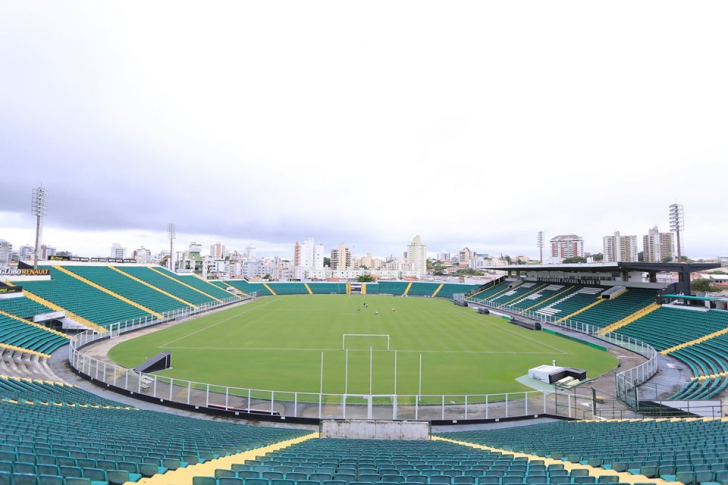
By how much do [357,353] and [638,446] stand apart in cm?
1932

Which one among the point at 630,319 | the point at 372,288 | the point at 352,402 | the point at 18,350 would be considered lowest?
the point at 352,402

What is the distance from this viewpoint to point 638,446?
8070 mm

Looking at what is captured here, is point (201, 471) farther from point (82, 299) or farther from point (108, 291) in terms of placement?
point (108, 291)

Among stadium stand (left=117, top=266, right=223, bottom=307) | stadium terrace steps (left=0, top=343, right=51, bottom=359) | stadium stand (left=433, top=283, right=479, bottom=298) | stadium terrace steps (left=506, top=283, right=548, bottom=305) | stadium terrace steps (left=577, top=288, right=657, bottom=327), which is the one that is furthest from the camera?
stadium stand (left=433, top=283, right=479, bottom=298)

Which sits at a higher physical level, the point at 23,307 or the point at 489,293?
the point at 23,307

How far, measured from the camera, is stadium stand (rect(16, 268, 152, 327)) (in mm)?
31125

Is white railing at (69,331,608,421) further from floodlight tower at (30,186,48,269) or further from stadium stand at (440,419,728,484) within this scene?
floodlight tower at (30,186,48,269)

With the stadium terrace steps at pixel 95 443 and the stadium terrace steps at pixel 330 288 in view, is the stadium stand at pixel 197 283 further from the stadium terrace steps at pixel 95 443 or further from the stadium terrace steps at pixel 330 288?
the stadium terrace steps at pixel 95 443

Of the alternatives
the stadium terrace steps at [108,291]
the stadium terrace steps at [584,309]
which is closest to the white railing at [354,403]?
the stadium terrace steps at [108,291]

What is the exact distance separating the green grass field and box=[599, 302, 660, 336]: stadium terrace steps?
4619 millimetres

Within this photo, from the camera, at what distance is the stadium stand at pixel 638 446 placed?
5738mm

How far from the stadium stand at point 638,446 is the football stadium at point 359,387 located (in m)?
0.05

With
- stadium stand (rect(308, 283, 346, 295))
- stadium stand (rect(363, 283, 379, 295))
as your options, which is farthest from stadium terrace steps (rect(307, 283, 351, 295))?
stadium stand (rect(363, 283, 379, 295))

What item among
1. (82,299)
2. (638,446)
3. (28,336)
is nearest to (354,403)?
(638,446)
